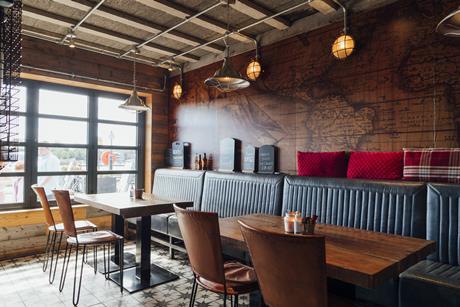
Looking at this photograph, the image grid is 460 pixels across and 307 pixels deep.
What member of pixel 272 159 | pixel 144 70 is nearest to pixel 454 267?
pixel 272 159

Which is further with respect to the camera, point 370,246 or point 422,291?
point 422,291

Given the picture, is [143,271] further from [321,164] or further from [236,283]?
[321,164]

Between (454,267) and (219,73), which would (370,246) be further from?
(219,73)

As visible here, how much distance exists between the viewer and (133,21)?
3.68 meters

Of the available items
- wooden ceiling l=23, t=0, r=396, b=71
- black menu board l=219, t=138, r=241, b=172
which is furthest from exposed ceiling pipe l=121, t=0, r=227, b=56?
black menu board l=219, t=138, r=241, b=172

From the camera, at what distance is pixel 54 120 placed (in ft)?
15.5

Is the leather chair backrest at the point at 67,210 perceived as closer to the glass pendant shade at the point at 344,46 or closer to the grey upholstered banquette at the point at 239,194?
the grey upholstered banquette at the point at 239,194

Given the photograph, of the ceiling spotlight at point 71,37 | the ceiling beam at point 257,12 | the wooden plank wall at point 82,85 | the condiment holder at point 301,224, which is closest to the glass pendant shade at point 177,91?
the wooden plank wall at point 82,85

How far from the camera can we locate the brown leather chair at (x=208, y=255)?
5.95 ft

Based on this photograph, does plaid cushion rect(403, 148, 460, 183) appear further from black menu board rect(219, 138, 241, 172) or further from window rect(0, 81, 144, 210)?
window rect(0, 81, 144, 210)

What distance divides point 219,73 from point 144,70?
304 cm

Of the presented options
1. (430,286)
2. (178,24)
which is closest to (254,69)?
(178,24)

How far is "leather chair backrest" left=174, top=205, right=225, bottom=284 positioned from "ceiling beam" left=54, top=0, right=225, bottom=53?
2.65m

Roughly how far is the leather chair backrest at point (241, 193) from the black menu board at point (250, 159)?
285 mm
